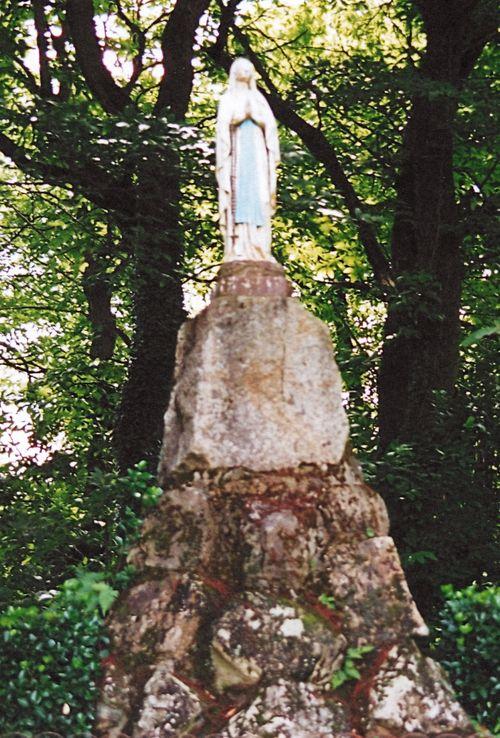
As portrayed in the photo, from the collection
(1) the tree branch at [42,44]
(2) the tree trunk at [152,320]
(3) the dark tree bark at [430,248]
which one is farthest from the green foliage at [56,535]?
(1) the tree branch at [42,44]

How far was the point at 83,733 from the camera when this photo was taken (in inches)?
218

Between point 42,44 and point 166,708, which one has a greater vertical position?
point 42,44

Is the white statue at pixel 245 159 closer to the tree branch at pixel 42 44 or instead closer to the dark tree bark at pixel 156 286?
the dark tree bark at pixel 156 286

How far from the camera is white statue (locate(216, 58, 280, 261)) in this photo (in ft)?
23.0

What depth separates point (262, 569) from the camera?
5926 millimetres

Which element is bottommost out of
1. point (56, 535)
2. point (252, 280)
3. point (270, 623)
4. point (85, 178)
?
point (270, 623)

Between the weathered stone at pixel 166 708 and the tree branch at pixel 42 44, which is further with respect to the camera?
the tree branch at pixel 42 44

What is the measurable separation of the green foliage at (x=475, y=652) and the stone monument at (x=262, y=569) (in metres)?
0.31

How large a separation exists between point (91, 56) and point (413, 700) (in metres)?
8.58

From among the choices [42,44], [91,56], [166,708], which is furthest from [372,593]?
[42,44]

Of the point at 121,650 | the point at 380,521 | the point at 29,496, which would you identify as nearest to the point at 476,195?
the point at 29,496

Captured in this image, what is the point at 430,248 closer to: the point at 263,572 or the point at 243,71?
the point at 243,71

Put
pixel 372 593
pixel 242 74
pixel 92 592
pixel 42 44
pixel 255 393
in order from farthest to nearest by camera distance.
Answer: pixel 42 44, pixel 242 74, pixel 255 393, pixel 372 593, pixel 92 592

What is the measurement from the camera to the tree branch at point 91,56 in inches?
453
